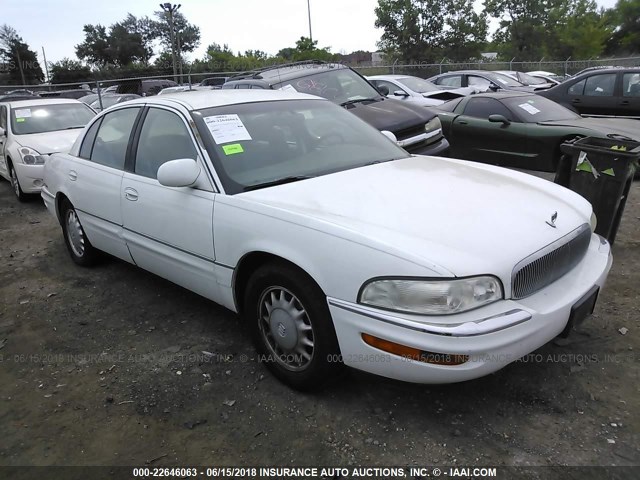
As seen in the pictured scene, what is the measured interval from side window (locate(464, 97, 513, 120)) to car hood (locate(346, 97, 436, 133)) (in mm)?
1292

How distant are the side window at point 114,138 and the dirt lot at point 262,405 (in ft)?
4.17

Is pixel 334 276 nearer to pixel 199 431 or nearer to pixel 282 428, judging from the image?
pixel 282 428

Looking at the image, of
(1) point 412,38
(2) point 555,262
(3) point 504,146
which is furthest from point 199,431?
(1) point 412,38

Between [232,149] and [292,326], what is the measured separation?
3.89ft

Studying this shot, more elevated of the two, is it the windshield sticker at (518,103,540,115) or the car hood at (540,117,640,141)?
the windshield sticker at (518,103,540,115)

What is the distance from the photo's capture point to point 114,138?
13.6 feet

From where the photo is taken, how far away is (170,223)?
10.9 ft

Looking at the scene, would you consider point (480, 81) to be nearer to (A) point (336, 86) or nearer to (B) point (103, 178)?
(A) point (336, 86)

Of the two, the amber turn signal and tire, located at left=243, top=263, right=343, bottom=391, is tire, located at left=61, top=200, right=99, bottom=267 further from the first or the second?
the amber turn signal

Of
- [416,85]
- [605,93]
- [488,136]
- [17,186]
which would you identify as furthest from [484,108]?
[17,186]

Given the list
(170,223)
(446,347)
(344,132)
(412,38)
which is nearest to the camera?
(446,347)

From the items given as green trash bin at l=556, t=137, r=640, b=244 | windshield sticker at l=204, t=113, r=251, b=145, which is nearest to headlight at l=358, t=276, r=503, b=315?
windshield sticker at l=204, t=113, r=251, b=145

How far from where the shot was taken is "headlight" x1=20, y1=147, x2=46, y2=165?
7.38 m

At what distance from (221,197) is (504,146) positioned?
5.36 metres
